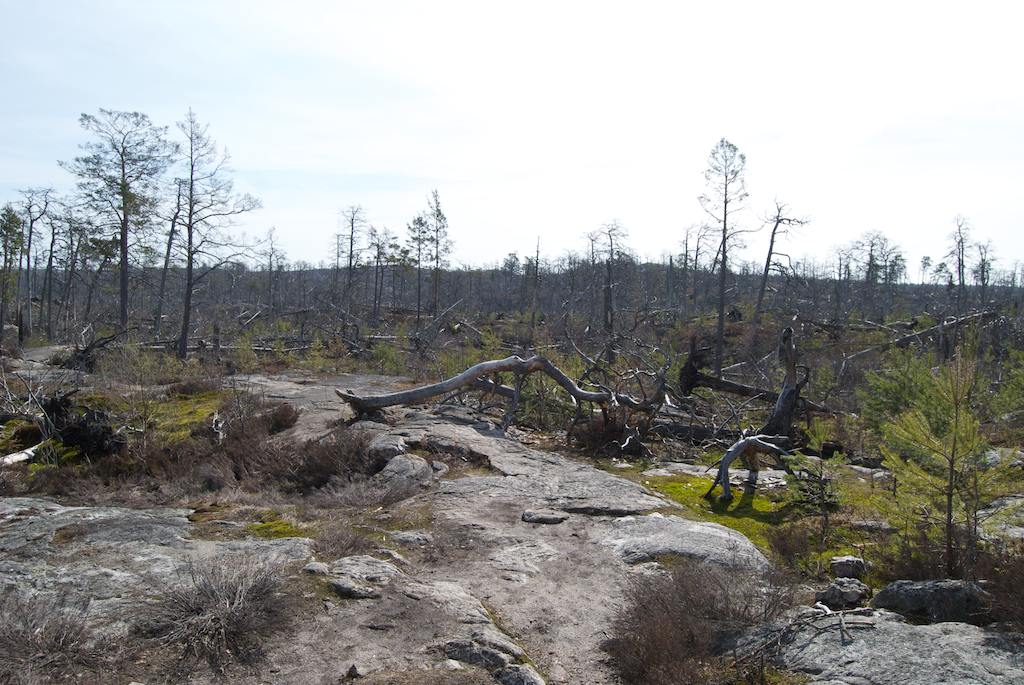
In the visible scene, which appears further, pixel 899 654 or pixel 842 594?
pixel 842 594

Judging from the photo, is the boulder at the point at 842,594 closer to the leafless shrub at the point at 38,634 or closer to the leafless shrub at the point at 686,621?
the leafless shrub at the point at 686,621

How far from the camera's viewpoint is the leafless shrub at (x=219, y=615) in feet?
10.4

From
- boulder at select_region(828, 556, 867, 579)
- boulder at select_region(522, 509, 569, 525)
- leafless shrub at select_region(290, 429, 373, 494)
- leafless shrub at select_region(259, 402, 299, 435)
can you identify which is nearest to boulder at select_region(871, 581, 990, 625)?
boulder at select_region(828, 556, 867, 579)

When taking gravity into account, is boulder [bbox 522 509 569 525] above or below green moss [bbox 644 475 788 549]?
below

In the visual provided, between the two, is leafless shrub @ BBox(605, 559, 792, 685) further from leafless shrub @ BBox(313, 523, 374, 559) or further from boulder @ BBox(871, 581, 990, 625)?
leafless shrub @ BBox(313, 523, 374, 559)

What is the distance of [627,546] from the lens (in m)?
5.09

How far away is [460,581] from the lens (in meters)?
4.39

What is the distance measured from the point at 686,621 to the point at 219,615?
263 cm

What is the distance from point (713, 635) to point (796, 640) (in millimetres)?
432

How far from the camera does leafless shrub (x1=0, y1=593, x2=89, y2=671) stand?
280cm

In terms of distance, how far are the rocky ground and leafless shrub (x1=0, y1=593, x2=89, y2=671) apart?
A: 0.17 meters

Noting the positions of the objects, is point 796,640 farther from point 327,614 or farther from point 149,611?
point 149,611

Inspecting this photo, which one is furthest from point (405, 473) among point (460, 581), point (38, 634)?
point (38, 634)

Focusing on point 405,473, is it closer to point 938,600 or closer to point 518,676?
point 518,676
